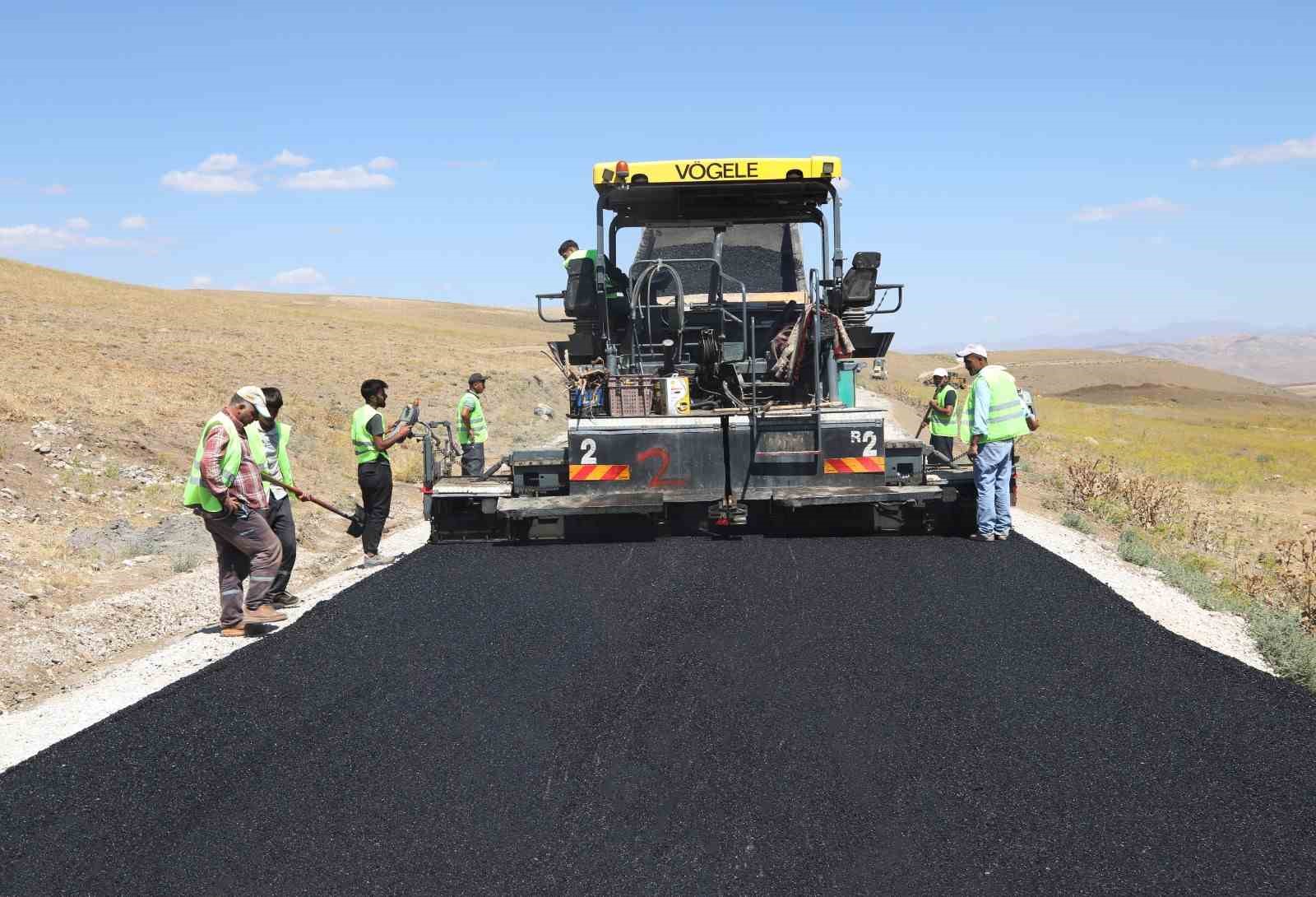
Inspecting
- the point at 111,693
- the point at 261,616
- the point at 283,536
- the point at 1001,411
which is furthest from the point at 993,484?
the point at 111,693

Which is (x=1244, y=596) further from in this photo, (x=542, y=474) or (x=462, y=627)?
(x=462, y=627)

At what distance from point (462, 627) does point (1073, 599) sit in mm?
3986

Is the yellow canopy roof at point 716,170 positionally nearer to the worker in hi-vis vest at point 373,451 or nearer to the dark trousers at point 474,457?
the worker in hi-vis vest at point 373,451

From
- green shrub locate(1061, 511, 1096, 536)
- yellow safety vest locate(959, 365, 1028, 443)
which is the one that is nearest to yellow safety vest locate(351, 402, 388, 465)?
yellow safety vest locate(959, 365, 1028, 443)

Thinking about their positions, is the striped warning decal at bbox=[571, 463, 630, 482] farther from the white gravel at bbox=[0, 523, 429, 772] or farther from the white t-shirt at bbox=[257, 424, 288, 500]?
the white t-shirt at bbox=[257, 424, 288, 500]

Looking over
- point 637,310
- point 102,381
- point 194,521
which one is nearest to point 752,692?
point 637,310

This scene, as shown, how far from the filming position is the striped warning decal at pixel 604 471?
1005 cm

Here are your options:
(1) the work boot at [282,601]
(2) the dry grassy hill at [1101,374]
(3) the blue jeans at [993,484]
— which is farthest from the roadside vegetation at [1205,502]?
(2) the dry grassy hill at [1101,374]

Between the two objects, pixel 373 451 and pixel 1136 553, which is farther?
pixel 1136 553

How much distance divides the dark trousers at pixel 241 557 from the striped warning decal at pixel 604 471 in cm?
277

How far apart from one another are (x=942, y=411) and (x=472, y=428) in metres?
5.48

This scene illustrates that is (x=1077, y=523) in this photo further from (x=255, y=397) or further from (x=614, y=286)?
(x=255, y=397)

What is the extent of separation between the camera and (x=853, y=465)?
32.9ft

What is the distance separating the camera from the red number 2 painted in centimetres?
1003
